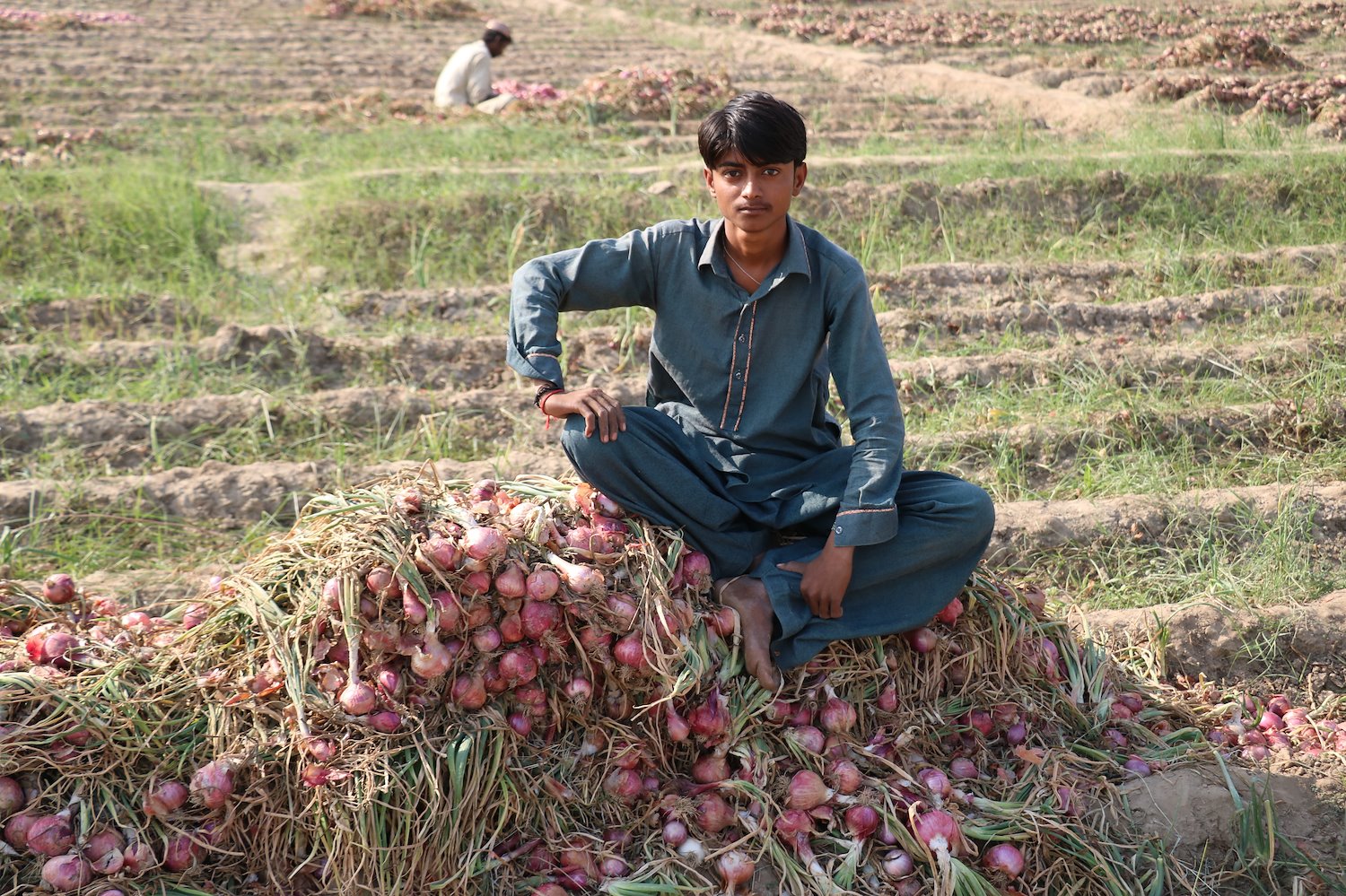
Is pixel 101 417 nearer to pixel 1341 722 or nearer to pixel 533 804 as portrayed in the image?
pixel 533 804

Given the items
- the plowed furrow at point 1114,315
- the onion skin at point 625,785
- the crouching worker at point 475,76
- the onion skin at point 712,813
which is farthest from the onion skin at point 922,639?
the crouching worker at point 475,76

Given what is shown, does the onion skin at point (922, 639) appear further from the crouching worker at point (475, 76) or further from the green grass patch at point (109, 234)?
the crouching worker at point (475, 76)

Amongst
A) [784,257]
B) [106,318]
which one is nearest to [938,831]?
[784,257]

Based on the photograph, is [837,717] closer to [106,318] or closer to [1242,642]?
[1242,642]

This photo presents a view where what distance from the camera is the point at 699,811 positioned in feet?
7.38

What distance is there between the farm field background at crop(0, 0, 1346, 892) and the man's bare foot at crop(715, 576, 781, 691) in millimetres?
1160

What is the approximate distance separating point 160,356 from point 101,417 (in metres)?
0.51

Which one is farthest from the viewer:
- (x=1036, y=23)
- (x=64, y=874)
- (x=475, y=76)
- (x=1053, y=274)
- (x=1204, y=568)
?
(x=1036, y=23)

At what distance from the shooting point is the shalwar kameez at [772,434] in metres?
2.39

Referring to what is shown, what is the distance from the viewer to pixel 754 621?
2.39m

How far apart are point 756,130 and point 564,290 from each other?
551mm

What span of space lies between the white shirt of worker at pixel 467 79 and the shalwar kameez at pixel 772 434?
6.78 m

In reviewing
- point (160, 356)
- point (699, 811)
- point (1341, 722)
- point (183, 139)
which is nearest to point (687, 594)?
point (699, 811)

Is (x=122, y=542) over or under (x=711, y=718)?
under
